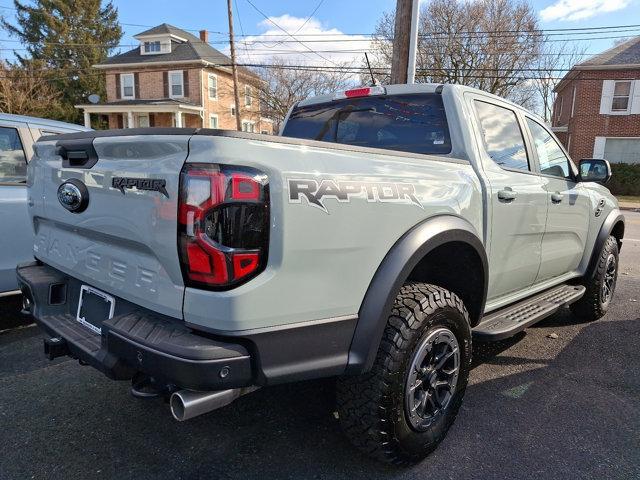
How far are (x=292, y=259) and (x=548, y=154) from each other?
293 cm

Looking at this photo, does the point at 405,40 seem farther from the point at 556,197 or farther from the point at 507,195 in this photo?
the point at 507,195

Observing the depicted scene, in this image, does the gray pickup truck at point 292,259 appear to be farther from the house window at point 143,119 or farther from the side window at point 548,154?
the house window at point 143,119

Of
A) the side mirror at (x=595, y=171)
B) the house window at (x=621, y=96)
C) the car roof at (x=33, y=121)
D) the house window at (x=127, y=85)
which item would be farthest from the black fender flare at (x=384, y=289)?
the house window at (x=127, y=85)

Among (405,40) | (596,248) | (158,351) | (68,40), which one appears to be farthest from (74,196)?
(68,40)

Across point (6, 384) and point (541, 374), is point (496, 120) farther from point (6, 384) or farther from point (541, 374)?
point (6, 384)

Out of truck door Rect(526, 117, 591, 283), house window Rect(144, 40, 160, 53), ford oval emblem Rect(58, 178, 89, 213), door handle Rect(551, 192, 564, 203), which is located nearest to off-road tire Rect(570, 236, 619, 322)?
truck door Rect(526, 117, 591, 283)

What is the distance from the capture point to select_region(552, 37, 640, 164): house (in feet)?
73.6

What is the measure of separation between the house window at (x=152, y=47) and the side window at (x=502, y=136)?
108ft

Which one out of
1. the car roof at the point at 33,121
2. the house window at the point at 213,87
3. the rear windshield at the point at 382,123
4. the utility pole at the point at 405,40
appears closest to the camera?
the rear windshield at the point at 382,123

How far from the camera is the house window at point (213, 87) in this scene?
1228 inches

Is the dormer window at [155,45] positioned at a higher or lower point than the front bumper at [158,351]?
higher

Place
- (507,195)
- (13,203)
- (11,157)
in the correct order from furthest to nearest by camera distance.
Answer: (11,157) < (13,203) < (507,195)

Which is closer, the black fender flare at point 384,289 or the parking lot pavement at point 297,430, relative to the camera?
the black fender flare at point 384,289

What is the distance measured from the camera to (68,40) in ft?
140
